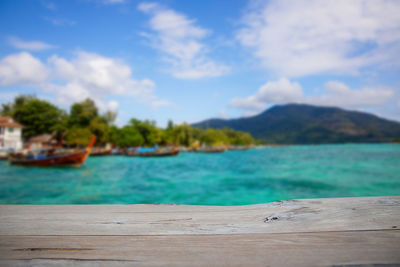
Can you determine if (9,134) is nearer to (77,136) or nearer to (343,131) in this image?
(77,136)

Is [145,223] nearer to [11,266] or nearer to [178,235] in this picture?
[178,235]

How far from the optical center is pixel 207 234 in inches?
37.5

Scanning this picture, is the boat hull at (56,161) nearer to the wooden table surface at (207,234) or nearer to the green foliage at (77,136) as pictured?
the green foliage at (77,136)

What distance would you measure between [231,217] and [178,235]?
0.31 m

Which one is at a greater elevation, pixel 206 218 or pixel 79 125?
pixel 79 125

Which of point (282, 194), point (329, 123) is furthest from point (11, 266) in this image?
point (329, 123)

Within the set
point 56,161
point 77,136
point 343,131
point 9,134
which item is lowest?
point 56,161

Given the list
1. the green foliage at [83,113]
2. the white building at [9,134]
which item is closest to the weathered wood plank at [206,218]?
the white building at [9,134]

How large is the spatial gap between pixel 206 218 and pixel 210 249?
309 millimetres

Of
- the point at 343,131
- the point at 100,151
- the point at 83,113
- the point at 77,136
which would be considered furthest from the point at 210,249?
the point at 343,131

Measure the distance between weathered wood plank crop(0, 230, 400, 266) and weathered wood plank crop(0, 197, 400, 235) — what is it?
0.06 m

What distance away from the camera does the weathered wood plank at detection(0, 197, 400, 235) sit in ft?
3.24

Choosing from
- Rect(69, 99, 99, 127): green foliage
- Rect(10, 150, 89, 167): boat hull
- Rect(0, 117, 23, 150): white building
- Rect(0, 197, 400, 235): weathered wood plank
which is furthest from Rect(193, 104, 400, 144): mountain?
Rect(0, 197, 400, 235): weathered wood plank

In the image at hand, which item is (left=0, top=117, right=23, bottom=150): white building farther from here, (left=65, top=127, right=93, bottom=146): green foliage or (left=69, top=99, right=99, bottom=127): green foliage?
(left=69, top=99, right=99, bottom=127): green foliage
